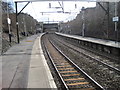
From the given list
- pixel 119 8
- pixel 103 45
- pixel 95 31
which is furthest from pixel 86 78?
pixel 95 31

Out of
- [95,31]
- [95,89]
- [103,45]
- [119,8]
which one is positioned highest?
[119,8]

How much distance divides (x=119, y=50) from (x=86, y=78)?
283 inches

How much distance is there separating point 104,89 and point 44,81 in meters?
2.40

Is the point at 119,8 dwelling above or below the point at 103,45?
above

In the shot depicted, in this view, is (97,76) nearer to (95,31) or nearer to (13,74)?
(13,74)

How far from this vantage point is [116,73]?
25.8ft

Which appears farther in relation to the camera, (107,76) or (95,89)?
(107,76)

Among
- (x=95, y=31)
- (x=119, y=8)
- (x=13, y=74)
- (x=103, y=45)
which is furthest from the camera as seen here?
(x=95, y=31)

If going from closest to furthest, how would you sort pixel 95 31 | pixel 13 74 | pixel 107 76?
pixel 13 74
pixel 107 76
pixel 95 31

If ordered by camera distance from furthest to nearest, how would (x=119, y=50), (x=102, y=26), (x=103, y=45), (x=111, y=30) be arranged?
1. (x=102, y=26)
2. (x=111, y=30)
3. (x=103, y=45)
4. (x=119, y=50)

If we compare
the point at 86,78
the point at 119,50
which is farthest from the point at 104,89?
the point at 119,50

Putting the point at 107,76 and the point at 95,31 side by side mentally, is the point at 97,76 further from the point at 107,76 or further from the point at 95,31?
the point at 95,31

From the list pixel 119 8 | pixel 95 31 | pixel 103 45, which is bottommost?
pixel 103 45

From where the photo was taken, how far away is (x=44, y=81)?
19.7 feet
